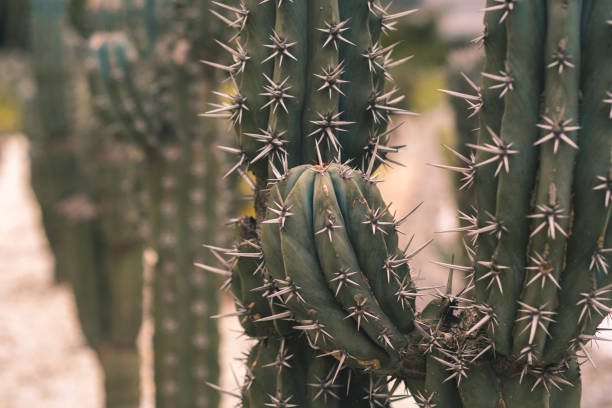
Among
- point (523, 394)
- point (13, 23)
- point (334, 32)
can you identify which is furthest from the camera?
point (13, 23)

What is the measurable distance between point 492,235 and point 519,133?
25cm

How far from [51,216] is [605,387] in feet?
18.9

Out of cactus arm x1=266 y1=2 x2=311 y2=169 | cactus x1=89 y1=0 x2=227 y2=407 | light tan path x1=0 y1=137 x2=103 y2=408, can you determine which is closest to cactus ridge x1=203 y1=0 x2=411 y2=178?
cactus arm x1=266 y1=2 x2=311 y2=169

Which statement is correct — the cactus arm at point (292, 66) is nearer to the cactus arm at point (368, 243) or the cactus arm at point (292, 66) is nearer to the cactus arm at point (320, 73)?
the cactus arm at point (320, 73)

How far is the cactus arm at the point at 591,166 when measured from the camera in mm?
1518

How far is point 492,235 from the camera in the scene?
5.49ft

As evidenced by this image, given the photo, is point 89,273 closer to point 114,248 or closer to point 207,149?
point 114,248

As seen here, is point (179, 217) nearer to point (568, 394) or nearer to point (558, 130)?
point (568, 394)

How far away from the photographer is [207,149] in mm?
4113

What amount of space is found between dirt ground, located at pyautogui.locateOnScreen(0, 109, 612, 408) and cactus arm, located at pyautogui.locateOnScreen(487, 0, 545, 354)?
10.7 feet

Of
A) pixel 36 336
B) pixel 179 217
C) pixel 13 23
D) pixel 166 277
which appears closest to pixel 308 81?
pixel 179 217

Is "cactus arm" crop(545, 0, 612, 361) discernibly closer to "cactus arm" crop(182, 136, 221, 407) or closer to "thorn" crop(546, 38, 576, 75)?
"thorn" crop(546, 38, 576, 75)

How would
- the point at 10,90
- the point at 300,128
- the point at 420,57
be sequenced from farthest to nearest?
1. the point at 10,90
2. the point at 420,57
3. the point at 300,128

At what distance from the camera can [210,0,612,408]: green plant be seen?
1526 millimetres
